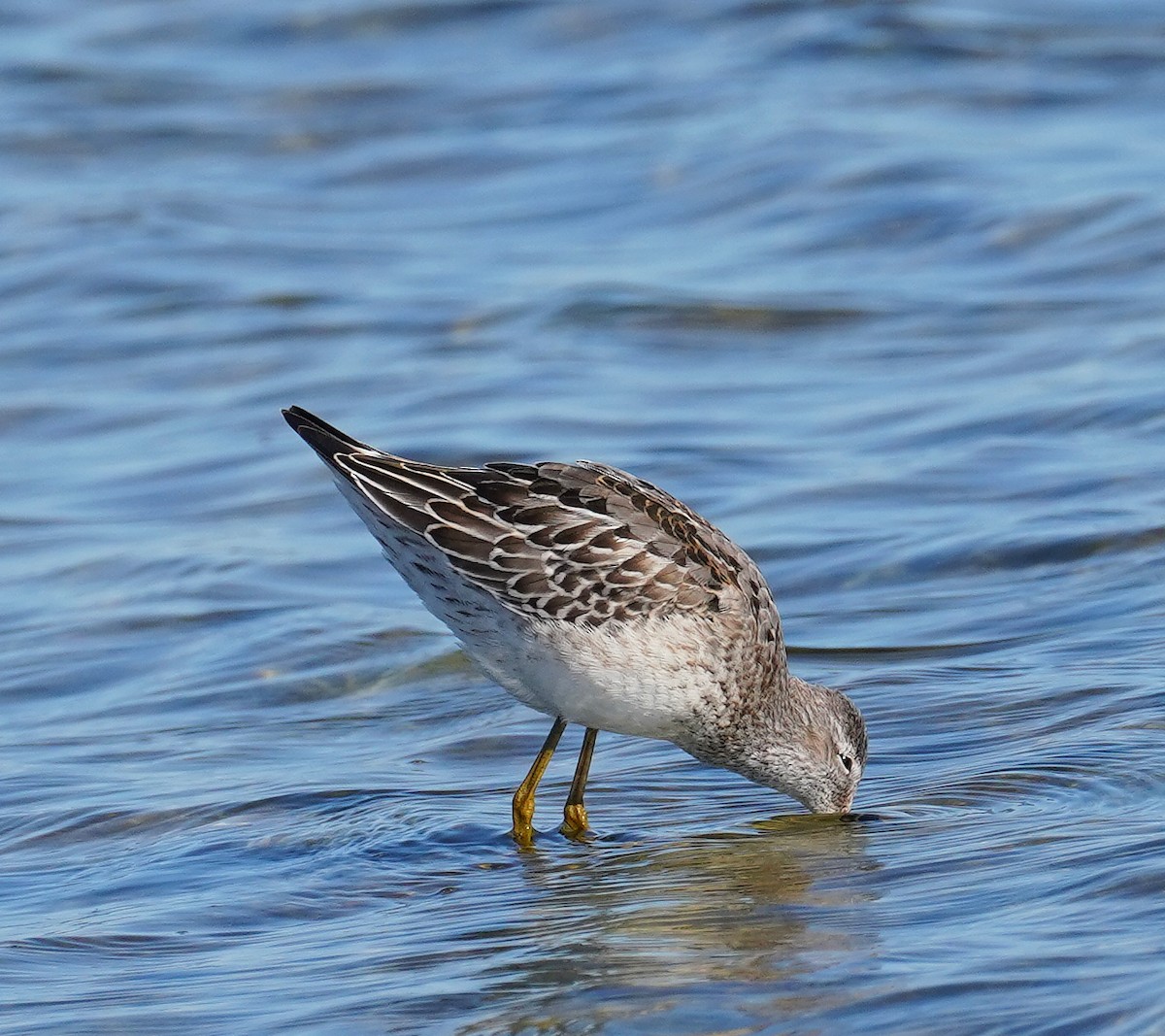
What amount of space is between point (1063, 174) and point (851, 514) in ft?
18.1

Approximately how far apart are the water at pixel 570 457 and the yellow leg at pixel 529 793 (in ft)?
0.28

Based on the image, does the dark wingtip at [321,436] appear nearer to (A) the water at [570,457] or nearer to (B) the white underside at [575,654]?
(B) the white underside at [575,654]

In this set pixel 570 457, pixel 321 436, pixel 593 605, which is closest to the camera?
pixel 593 605

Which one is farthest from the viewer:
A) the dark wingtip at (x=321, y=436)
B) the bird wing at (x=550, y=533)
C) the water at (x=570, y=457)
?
the dark wingtip at (x=321, y=436)

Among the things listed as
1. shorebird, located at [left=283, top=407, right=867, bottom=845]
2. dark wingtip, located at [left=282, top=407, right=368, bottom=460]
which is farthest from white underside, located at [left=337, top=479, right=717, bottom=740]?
dark wingtip, located at [left=282, top=407, right=368, bottom=460]

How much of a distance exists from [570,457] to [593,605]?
4.09 m

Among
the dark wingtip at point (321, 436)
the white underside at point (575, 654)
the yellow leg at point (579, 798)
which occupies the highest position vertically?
the dark wingtip at point (321, 436)

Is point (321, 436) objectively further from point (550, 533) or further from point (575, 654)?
point (575, 654)

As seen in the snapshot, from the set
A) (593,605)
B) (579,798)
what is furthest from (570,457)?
(593,605)

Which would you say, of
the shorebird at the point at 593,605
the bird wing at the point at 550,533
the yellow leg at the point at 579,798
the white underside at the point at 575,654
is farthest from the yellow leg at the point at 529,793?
the bird wing at the point at 550,533

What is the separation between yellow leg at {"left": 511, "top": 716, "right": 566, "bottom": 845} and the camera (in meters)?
6.78

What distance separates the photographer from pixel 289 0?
2103cm

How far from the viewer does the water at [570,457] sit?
5.60 meters

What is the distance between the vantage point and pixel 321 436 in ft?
22.1
